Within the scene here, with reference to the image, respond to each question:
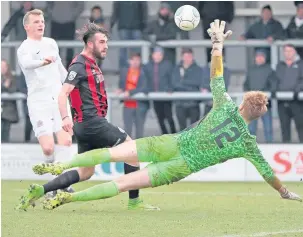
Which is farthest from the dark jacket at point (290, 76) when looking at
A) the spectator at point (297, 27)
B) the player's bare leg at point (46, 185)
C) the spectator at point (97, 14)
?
the player's bare leg at point (46, 185)

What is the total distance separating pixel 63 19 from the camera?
762 inches

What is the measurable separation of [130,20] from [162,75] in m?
1.70

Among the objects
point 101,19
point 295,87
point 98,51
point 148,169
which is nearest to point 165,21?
point 101,19

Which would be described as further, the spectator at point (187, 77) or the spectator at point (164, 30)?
the spectator at point (164, 30)

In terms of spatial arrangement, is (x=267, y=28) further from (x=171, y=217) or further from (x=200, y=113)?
(x=171, y=217)

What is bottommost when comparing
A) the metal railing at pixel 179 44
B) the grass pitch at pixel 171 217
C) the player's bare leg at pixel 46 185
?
the grass pitch at pixel 171 217

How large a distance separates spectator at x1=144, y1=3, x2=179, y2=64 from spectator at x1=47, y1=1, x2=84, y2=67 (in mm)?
1505

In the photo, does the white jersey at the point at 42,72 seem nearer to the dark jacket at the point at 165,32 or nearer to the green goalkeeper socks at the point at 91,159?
the green goalkeeper socks at the point at 91,159

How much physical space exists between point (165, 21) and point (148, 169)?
889cm

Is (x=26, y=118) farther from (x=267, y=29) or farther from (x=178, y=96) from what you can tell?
(x=267, y=29)

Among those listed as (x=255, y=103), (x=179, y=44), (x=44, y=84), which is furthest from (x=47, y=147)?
(x=179, y=44)

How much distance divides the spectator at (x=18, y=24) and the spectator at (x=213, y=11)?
330cm

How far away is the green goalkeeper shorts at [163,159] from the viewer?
1030 cm

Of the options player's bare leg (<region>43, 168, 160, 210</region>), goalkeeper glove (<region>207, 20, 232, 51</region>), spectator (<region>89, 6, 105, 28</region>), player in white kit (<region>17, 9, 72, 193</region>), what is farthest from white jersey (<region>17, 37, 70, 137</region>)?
spectator (<region>89, 6, 105, 28</region>)
